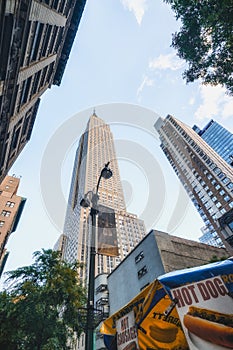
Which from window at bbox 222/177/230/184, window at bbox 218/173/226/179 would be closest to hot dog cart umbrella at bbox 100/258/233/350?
window at bbox 222/177/230/184

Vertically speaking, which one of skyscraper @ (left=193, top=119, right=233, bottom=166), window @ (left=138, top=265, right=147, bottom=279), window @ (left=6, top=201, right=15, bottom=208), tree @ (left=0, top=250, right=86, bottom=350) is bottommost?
tree @ (left=0, top=250, right=86, bottom=350)

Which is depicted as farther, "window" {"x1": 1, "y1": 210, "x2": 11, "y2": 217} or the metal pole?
"window" {"x1": 1, "y1": 210, "x2": 11, "y2": 217}

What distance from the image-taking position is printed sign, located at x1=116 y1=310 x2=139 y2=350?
393 cm

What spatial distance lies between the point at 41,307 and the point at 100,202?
72046 mm

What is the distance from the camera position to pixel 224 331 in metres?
2.91

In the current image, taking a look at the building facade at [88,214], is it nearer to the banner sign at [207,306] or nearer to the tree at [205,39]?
the tree at [205,39]

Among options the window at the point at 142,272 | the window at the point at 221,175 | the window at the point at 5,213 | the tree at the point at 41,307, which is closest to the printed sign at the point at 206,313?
the tree at the point at 41,307

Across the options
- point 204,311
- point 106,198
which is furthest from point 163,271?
point 106,198

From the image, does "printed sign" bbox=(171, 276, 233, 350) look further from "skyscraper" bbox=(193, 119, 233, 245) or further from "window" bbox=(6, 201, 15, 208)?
"skyscraper" bbox=(193, 119, 233, 245)

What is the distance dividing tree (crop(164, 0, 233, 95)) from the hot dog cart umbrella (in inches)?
416

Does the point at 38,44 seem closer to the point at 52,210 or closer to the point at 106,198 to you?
the point at 52,210

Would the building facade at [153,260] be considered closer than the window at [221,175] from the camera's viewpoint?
Yes

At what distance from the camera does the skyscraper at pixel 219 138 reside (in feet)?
403

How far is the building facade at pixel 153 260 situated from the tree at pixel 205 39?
18.4 m
